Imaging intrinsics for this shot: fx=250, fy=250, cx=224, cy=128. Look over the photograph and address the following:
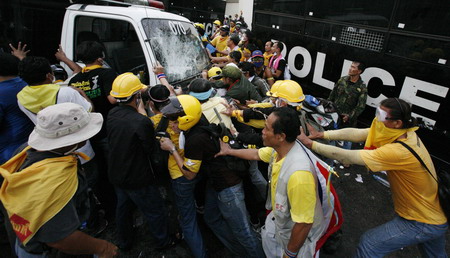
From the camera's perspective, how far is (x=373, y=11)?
185 inches

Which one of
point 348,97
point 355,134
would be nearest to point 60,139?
point 355,134

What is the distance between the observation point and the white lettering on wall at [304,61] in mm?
6246

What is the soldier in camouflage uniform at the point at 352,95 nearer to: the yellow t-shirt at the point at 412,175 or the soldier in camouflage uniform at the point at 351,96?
the soldier in camouflage uniform at the point at 351,96

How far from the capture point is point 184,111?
2262 millimetres

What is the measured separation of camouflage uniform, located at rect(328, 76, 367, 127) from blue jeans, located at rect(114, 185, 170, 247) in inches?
138

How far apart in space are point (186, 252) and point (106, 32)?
148 inches

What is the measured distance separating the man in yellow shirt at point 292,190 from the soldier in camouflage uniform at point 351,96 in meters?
3.03

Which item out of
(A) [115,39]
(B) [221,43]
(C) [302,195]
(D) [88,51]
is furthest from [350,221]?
(B) [221,43]

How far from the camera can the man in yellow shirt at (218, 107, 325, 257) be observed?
1773 millimetres

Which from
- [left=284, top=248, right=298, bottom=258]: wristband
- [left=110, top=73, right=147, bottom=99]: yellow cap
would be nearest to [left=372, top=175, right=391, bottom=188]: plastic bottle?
[left=284, top=248, right=298, bottom=258]: wristband

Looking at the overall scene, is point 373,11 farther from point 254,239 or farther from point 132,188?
point 132,188

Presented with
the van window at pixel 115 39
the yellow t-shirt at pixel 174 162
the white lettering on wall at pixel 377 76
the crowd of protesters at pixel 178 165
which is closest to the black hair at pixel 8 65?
the crowd of protesters at pixel 178 165

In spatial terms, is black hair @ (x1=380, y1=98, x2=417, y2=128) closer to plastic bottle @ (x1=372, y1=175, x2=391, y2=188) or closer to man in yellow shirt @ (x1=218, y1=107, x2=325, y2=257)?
man in yellow shirt @ (x1=218, y1=107, x2=325, y2=257)

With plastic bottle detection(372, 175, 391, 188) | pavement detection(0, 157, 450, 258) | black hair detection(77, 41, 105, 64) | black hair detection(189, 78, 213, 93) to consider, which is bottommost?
pavement detection(0, 157, 450, 258)
